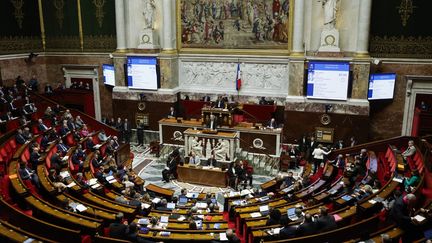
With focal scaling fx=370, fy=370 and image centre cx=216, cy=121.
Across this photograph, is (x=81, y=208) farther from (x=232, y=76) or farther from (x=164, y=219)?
(x=232, y=76)

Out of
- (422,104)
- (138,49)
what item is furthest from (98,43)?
(422,104)

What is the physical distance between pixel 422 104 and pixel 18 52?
74.6 ft

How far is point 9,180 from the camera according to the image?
1120 cm

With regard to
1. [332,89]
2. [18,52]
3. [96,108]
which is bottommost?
[96,108]

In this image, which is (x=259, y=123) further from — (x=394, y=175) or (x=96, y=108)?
(x=96, y=108)

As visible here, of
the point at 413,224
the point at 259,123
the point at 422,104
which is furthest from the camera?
the point at 259,123

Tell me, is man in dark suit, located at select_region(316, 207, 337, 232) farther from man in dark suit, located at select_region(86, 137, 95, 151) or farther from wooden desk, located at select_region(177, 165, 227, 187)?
man in dark suit, located at select_region(86, 137, 95, 151)

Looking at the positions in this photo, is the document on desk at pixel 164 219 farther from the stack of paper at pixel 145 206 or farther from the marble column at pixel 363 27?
the marble column at pixel 363 27

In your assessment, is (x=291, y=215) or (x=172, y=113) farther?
(x=172, y=113)

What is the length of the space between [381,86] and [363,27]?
9.82 ft

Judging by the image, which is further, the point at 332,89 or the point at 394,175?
the point at 332,89

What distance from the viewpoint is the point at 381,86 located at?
1806 cm

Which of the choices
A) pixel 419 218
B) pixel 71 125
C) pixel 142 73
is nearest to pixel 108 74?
pixel 142 73

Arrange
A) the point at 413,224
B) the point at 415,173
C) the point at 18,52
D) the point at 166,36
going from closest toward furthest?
the point at 413,224 → the point at 415,173 → the point at 166,36 → the point at 18,52
